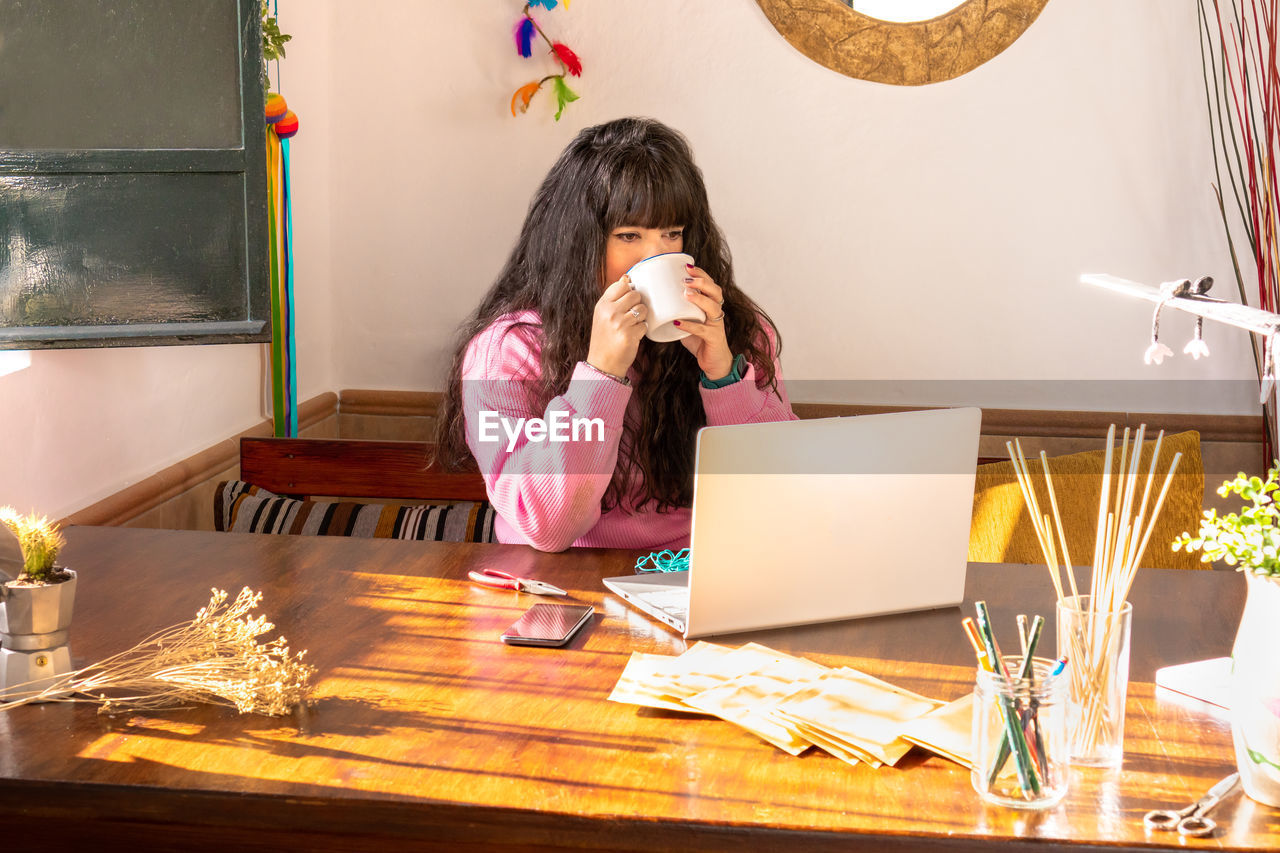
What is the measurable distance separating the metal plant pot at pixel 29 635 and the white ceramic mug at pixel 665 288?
816mm

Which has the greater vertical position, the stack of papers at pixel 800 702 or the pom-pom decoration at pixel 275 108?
the pom-pom decoration at pixel 275 108

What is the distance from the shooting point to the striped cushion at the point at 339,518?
7.23 feet

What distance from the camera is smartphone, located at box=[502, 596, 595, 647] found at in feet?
4.00

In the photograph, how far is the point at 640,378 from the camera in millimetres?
1898

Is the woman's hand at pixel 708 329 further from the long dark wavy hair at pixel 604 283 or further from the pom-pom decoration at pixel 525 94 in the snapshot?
the pom-pom decoration at pixel 525 94

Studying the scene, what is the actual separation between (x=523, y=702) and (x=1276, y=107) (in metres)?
2.31

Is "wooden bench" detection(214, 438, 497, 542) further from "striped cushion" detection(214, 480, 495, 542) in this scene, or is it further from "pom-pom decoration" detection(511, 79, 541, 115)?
"pom-pom decoration" detection(511, 79, 541, 115)

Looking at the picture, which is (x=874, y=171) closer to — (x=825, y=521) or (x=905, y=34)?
(x=905, y=34)

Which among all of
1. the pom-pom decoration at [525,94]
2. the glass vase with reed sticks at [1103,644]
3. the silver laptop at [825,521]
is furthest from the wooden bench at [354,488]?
the glass vase with reed sticks at [1103,644]

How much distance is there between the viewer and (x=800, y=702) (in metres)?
1.05

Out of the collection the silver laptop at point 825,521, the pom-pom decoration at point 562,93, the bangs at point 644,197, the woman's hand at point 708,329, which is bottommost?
the silver laptop at point 825,521

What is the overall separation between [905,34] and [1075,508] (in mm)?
1150

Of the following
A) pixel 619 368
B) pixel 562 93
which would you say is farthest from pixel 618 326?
pixel 562 93

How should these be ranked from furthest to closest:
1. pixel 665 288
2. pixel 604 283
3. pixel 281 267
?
pixel 281 267, pixel 604 283, pixel 665 288
